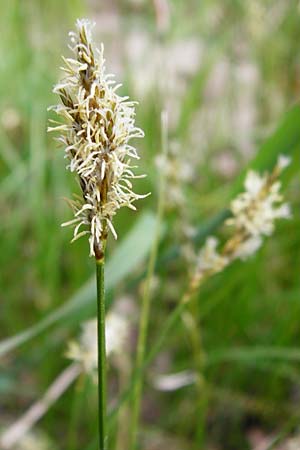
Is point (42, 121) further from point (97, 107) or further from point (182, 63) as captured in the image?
point (97, 107)

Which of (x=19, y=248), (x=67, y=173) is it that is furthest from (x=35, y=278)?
(x=67, y=173)

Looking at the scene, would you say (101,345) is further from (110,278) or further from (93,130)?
(110,278)

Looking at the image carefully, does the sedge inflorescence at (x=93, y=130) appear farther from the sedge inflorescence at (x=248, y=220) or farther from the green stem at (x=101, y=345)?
the sedge inflorescence at (x=248, y=220)

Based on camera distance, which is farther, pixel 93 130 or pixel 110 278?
pixel 110 278

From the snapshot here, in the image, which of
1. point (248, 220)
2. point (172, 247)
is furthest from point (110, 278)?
point (248, 220)

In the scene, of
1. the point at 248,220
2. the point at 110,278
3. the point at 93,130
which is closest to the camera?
the point at 93,130

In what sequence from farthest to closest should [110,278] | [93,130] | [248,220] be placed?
[110,278], [248,220], [93,130]
